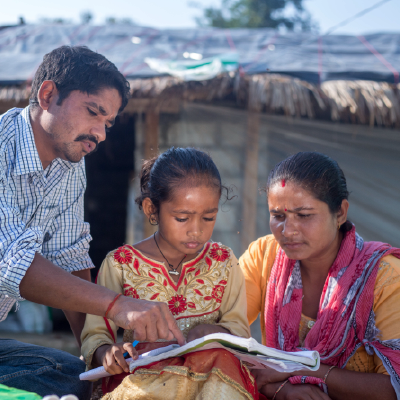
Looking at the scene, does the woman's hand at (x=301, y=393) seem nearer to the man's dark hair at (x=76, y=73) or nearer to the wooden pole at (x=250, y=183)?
the man's dark hair at (x=76, y=73)

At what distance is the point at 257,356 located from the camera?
1.59 metres

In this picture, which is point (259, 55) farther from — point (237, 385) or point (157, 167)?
point (237, 385)

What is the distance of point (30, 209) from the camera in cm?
214

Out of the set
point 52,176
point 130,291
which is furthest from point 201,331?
point 52,176

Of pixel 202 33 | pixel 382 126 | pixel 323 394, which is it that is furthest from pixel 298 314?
pixel 202 33

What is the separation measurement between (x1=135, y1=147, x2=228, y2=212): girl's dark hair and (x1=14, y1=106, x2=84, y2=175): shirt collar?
0.57 m

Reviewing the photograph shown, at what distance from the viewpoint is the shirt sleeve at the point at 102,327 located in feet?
6.31

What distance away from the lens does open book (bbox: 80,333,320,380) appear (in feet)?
5.06

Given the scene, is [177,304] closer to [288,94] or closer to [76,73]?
[76,73]

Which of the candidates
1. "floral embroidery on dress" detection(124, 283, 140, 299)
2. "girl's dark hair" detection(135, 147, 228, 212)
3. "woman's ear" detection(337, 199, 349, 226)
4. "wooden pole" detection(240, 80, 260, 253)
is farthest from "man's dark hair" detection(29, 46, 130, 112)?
"wooden pole" detection(240, 80, 260, 253)

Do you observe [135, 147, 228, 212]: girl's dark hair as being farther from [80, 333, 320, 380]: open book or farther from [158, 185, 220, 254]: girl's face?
[80, 333, 320, 380]: open book

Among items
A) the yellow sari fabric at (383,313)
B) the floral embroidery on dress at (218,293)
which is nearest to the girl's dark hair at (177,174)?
the floral embroidery on dress at (218,293)

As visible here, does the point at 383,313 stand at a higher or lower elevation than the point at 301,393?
higher

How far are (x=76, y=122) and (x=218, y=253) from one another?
1.00 meters
